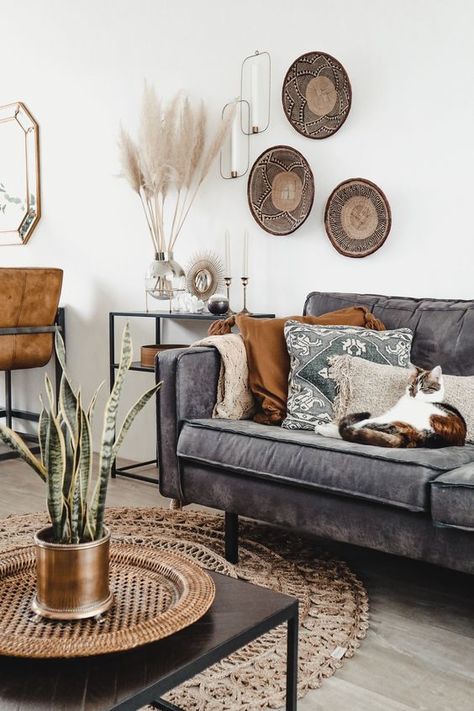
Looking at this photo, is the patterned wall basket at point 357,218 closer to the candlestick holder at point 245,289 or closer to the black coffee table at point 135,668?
the candlestick holder at point 245,289

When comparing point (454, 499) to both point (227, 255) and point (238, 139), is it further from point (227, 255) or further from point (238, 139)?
point (238, 139)

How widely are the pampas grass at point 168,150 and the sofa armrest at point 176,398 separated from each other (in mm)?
1240

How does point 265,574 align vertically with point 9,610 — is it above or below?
below

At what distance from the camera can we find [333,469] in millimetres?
2143

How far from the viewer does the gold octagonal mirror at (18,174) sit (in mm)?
4391

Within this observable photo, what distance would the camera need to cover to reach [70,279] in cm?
429

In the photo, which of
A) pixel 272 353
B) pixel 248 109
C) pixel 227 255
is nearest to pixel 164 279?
pixel 227 255

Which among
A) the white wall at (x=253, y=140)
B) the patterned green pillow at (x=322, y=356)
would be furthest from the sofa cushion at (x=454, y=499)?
the white wall at (x=253, y=140)

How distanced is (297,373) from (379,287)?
74 cm

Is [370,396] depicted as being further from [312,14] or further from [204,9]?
[204,9]

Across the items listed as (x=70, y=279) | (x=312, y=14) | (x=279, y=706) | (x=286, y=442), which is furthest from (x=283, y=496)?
(x=70, y=279)

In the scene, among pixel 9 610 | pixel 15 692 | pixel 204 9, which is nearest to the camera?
pixel 15 692

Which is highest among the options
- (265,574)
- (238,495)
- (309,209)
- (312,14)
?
(312,14)

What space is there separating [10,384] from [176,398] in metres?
2.12
